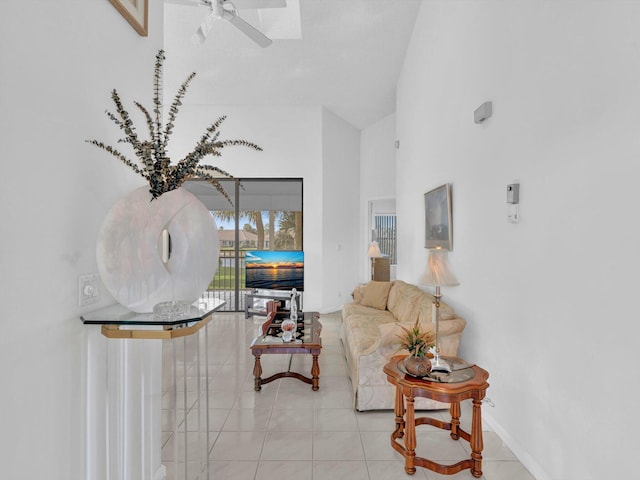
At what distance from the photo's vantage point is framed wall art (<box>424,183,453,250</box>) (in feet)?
11.0

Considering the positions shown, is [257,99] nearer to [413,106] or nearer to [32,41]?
[413,106]

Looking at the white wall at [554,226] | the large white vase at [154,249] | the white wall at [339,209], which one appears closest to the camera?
the large white vase at [154,249]

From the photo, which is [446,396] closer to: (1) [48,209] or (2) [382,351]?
(2) [382,351]

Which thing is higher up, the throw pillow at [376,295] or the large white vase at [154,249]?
the large white vase at [154,249]

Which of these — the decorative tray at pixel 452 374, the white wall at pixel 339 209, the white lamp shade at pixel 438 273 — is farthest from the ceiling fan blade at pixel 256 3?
the white wall at pixel 339 209

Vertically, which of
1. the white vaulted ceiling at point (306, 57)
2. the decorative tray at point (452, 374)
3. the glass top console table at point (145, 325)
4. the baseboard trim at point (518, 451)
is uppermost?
the white vaulted ceiling at point (306, 57)

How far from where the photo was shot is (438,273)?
244cm

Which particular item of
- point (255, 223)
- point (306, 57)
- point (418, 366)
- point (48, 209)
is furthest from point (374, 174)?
point (48, 209)

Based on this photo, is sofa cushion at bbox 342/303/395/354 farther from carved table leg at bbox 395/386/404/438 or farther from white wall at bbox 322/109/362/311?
white wall at bbox 322/109/362/311

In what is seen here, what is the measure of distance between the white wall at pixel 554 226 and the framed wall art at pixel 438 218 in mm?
193

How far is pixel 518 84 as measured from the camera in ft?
7.12

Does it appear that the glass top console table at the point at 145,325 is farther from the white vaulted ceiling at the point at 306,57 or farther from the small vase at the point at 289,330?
the white vaulted ceiling at the point at 306,57

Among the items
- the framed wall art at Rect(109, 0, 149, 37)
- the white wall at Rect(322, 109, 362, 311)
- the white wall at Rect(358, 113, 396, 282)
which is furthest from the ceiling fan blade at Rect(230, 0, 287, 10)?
the white wall at Rect(358, 113, 396, 282)

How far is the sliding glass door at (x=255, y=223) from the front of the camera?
6551mm
